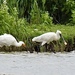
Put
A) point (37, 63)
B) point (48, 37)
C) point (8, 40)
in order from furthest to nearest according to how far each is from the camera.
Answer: point (48, 37)
point (8, 40)
point (37, 63)

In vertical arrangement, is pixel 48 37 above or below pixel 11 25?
below

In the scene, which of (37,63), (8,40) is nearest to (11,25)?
(8,40)

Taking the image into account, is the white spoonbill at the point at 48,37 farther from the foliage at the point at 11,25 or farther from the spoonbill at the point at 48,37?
the foliage at the point at 11,25

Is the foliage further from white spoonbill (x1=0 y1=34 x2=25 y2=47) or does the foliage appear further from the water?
the water

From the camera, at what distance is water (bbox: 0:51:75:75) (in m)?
15.6

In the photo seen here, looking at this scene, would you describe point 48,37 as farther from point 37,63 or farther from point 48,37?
point 37,63

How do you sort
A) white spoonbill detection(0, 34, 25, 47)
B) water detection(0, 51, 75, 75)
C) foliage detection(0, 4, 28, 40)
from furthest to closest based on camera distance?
foliage detection(0, 4, 28, 40) < white spoonbill detection(0, 34, 25, 47) < water detection(0, 51, 75, 75)

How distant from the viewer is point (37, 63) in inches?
695

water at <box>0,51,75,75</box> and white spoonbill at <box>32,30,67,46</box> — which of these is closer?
water at <box>0,51,75,75</box>

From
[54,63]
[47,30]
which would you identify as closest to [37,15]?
[47,30]

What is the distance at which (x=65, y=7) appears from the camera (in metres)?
30.3

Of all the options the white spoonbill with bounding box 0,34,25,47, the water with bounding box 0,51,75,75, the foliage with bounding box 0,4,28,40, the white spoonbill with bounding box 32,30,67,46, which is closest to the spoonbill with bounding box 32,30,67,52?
the white spoonbill with bounding box 32,30,67,46

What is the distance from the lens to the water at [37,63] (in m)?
15.6

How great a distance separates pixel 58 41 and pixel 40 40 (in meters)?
0.88
